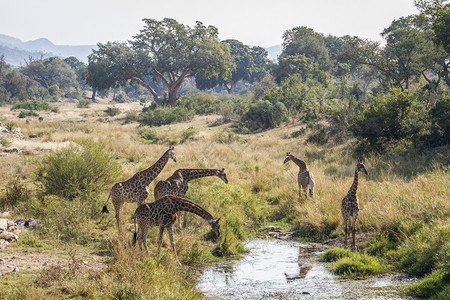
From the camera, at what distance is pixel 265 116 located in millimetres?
35812

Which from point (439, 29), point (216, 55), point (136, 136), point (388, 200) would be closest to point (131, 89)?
point (216, 55)

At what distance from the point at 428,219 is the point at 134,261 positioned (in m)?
6.92

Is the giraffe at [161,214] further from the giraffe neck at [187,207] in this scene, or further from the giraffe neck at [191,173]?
the giraffe neck at [191,173]

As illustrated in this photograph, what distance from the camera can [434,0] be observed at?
32281mm

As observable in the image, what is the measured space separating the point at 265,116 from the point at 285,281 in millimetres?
27460

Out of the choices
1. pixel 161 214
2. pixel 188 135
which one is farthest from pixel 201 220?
pixel 188 135

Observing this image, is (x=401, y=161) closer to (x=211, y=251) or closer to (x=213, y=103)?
(x=211, y=251)

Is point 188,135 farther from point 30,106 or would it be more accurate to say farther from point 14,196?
point 30,106

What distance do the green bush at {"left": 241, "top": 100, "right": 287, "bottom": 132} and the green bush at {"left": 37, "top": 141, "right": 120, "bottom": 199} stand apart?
22.2 m

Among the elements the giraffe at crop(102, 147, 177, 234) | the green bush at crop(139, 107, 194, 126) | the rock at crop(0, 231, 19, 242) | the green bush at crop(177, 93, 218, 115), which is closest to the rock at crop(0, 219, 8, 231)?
the rock at crop(0, 231, 19, 242)

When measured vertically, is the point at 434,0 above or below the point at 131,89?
above

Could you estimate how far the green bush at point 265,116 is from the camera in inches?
1385

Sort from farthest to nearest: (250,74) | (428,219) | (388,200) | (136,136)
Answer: (250,74) → (136,136) → (388,200) → (428,219)

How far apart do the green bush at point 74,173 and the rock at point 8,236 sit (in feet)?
10.0
